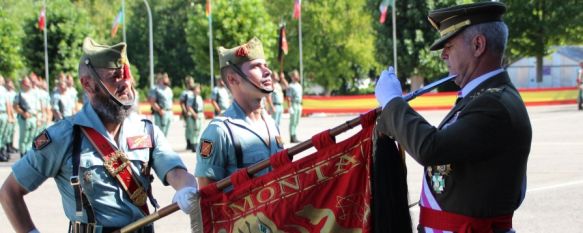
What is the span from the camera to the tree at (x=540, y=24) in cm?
5134

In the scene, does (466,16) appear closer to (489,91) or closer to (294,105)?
(489,91)

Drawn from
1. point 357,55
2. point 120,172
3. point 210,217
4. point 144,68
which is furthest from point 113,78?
point 144,68

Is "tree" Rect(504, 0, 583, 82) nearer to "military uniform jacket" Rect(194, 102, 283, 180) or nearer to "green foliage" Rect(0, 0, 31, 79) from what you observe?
"green foliage" Rect(0, 0, 31, 79)

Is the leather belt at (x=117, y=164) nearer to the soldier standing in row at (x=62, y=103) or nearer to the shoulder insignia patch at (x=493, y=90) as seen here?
the shoulder insignia patch at (x=493, y=90)

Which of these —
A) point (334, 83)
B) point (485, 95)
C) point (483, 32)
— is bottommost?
point (334, 83)

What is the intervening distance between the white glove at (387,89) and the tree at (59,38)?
47.5 metres

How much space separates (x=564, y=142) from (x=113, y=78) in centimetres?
1578

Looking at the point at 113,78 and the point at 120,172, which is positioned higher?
the point at 113,78

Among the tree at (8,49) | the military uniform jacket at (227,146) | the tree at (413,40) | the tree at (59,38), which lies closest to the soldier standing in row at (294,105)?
the military uniform jacket at (227,146)

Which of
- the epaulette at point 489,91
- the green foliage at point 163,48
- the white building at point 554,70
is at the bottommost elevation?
the white building at point 554,70

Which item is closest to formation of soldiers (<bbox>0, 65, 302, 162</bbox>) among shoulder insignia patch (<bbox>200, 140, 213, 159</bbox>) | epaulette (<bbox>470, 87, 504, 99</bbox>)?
shoulder insignia patch (<bbox>200, 140, 213, 159</bbox>)

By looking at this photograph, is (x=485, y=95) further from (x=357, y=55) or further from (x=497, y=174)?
(x=357, y=55)

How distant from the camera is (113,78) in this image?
4.55 m

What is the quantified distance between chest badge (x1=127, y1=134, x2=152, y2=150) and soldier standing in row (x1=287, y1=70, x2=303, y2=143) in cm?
1743
